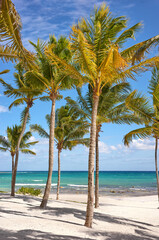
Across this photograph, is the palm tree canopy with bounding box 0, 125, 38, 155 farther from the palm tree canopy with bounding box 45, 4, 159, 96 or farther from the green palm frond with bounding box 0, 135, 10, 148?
the palm tree canopy with bounding box 45, 4, 159, 96

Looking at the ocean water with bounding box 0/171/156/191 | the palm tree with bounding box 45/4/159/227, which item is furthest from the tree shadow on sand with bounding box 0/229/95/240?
the ocean water with bounding box 0/171/156/191

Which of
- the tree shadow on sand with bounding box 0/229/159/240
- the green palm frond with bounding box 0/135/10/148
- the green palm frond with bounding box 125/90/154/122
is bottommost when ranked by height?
the tree shadow on sand with bounding box 0/229/159/240

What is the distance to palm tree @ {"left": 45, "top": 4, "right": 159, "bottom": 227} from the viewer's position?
7953mm

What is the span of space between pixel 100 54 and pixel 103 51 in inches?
16.5

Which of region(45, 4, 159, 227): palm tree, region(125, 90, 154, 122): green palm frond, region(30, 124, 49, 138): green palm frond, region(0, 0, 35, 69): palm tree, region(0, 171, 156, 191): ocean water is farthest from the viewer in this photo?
region(0, 171, 156, 191): ocean water

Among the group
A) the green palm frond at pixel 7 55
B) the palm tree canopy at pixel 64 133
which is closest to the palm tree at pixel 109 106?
the palm tree canopy at pixel 64 133

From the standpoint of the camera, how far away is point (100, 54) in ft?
28.1

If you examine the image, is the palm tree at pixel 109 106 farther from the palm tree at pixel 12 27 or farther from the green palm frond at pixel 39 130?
the palm tree at pixel 12 27

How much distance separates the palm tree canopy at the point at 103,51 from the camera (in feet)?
26.2

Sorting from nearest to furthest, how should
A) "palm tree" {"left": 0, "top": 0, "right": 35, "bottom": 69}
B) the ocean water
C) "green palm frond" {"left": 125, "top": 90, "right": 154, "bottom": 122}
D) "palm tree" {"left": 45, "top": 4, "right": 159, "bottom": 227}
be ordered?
"palm tree" {"left": 0, "top": 0, "right": 35, "bottom": 69}
"palm tree" {"left": 45, "top": 4, "right": 159, "bottom": 227}
"green palm frond" {"left": 125, "top": 90, "right": 154, "bottom": 122}
the ocean water

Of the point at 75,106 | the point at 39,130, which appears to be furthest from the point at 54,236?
the point at 39,130

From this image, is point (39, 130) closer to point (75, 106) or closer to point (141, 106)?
point (75, 106)

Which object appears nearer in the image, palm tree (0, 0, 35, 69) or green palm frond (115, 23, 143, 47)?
palm tree (0, 0, 35, 69)

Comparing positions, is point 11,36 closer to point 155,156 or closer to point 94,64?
point 94,64
